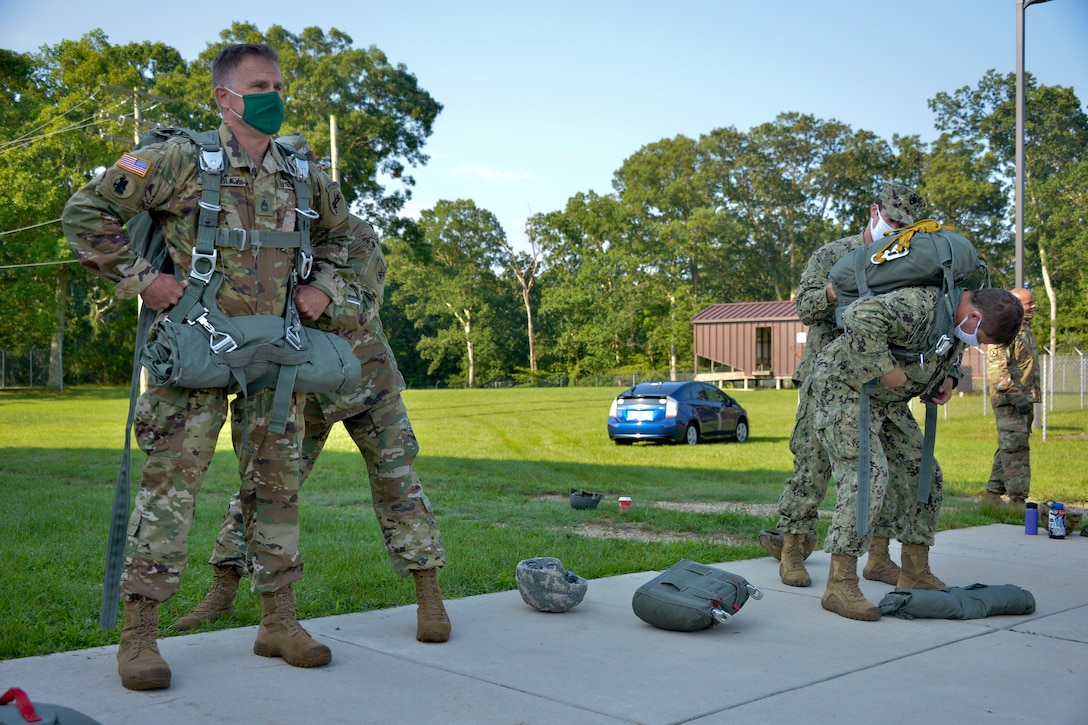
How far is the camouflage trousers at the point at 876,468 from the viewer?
5098mm

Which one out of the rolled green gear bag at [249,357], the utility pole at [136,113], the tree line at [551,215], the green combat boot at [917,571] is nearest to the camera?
the rolled green gear bag at [249,357]

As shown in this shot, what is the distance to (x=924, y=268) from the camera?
5000 millimetres

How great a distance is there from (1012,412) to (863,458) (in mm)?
5517

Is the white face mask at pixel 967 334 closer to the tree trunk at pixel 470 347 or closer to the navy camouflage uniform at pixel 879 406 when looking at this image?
the navy camouflage uniform at pixel 879 406

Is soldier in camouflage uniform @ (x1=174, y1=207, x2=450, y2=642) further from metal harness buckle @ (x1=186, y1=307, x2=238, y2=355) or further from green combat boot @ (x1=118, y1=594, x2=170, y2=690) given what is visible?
green combat boot @ (x1=118, y1=594, x2=170, y2=690)

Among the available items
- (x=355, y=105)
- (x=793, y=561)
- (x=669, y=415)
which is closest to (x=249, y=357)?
(x=793, y=561)

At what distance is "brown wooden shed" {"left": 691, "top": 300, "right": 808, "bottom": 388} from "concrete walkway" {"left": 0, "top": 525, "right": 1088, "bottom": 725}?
1970 inches

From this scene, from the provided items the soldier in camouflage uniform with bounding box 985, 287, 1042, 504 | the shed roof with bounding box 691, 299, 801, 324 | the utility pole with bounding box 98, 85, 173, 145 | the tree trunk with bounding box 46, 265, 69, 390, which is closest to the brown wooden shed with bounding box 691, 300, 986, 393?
the shed roof with bounding box 691, 299, 801, 324

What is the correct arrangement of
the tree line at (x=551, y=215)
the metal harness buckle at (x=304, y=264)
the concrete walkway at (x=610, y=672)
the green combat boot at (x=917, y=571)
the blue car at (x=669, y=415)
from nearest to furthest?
1. the concrete walkway at (x=610, y=672)
2. the metal harness buckle at (x=304, y=264)
3. the green combat boot at (x=917, y=571)
4. the blue car at (x=669, y=415)
5. the tree line at (x=551, y=215)

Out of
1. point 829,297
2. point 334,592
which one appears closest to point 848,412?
point 829,297

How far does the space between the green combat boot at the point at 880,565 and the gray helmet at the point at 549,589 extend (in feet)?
6.57

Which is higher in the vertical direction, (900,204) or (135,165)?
(900,204)

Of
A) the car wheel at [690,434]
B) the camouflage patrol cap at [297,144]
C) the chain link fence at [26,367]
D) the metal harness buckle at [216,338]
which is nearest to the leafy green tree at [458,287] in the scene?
the chain link fence at [26,367]

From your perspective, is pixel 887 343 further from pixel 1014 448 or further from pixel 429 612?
pixel 1014 448
